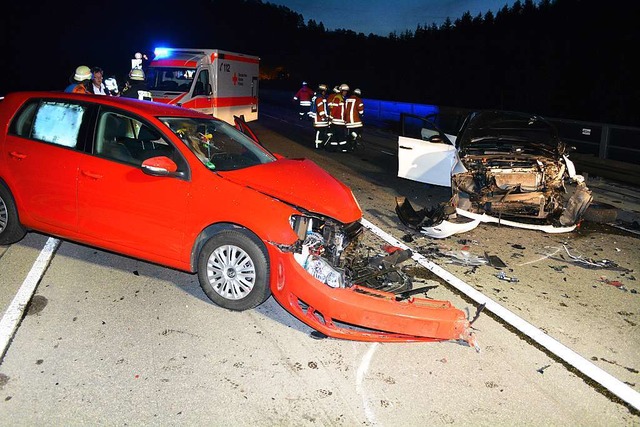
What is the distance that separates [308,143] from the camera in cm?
1720

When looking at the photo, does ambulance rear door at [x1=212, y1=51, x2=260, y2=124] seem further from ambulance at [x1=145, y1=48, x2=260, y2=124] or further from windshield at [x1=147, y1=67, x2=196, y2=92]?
windshield at [x1=147, y1=67, x2=196, y2=92]

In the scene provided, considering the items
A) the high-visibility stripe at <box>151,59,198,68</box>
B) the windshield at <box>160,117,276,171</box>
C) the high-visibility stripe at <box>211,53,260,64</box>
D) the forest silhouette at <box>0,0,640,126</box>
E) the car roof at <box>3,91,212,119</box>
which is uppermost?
the forest silhouette at <box>0,0,640,126</box>

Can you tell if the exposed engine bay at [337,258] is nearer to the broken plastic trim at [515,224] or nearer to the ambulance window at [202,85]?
the broken plastic trim at [515,224]

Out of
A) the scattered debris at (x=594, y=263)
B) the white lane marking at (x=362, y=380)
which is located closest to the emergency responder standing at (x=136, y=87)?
the scattered debris at (x=594, y=263)

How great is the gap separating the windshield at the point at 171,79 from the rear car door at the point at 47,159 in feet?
32.2

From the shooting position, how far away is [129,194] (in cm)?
479

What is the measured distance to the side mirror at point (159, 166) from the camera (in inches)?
178

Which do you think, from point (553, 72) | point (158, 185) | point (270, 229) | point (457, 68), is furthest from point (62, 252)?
point (457, 68)

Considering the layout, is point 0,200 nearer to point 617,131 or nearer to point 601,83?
point 617,131

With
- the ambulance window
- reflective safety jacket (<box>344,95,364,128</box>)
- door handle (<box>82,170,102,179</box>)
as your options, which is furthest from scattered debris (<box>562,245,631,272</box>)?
the ambulance window

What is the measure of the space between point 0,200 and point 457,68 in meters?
40.0

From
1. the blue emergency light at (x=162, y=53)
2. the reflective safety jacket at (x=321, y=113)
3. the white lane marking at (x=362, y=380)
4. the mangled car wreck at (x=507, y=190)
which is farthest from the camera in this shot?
the blue emergency light at (x=162, y=53)

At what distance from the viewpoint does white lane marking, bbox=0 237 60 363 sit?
4.03 meters

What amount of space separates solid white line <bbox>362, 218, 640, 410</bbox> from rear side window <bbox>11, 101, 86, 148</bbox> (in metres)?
3.85
